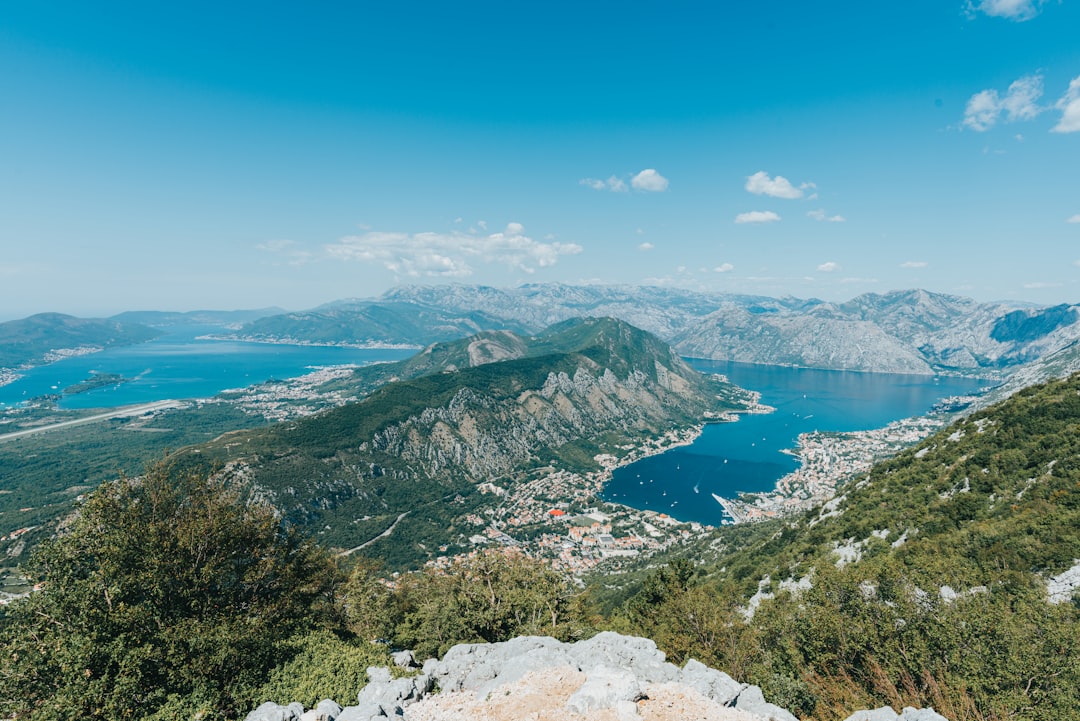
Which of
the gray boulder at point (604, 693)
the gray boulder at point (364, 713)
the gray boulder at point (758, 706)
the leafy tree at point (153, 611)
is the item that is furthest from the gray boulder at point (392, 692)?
the gray boulder at point (758, 706)

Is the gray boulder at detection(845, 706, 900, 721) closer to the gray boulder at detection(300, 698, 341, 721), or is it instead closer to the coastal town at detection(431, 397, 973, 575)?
the gray boulder at detection(300, 698, 341, 721)

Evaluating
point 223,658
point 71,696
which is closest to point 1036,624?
point 223,658

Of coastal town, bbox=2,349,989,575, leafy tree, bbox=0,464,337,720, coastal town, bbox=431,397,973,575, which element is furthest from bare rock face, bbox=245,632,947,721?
coastal town, bbox=431,397,973,575

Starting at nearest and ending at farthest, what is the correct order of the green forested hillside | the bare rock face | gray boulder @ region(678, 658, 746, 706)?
the bare rock face
gray boulder @ region(678, 658, 746, 706)
the green forested hillside

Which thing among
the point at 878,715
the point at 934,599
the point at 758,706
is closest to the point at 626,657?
the point at 758,706

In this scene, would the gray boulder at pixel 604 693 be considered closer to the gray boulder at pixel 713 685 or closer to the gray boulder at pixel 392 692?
the gray boulder at pixel 713 685

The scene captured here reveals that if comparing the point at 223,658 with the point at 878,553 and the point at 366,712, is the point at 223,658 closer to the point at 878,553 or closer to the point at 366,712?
the point at 366,712
